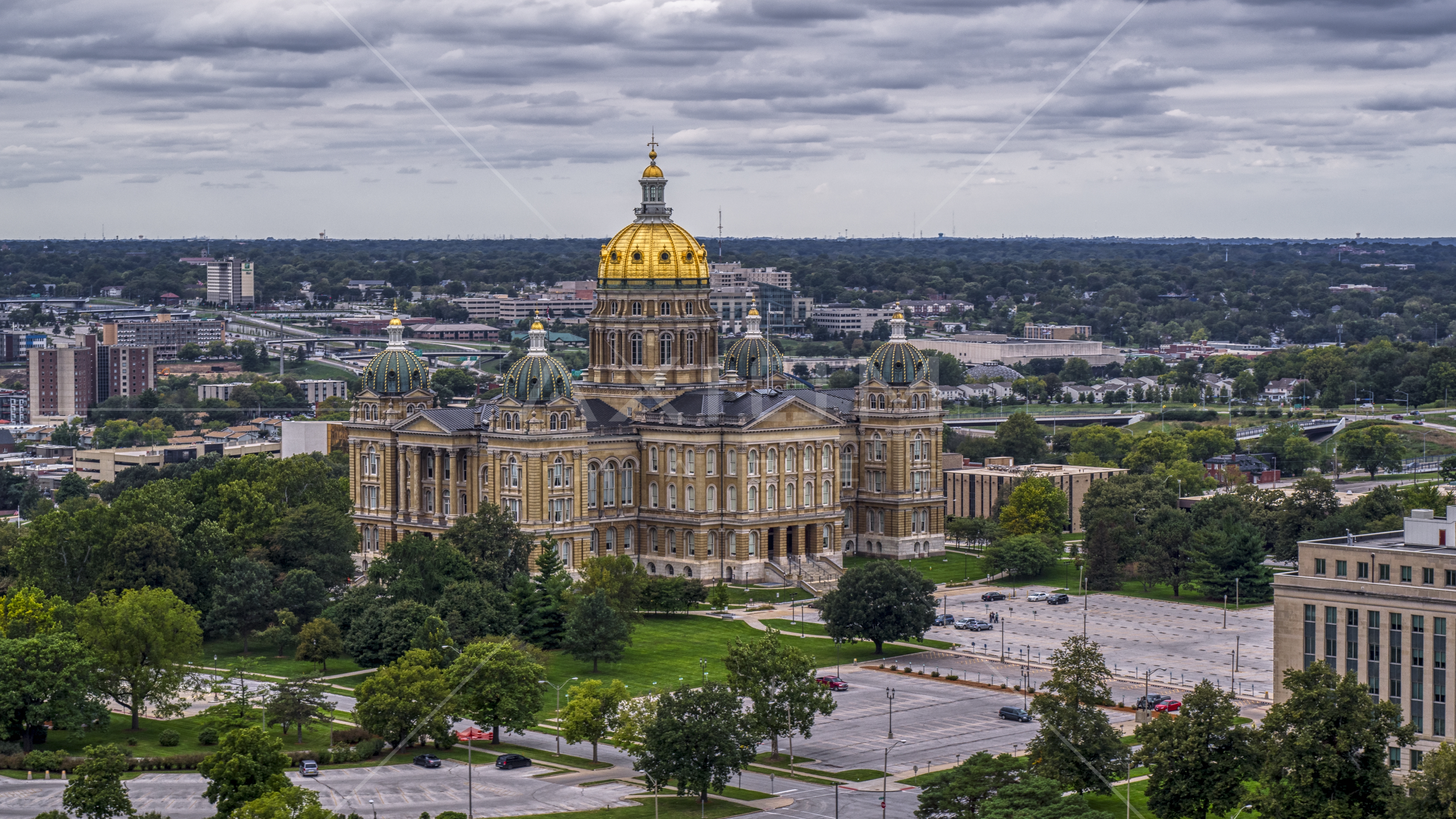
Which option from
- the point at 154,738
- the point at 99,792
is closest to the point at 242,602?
the point at 154,738

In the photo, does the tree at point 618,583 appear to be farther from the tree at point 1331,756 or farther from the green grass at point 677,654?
the tree at point 1331,756

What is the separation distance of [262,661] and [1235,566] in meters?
71.6

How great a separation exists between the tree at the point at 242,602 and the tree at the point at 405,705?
32032mm

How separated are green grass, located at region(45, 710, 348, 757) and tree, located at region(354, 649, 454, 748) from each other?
3.62 m

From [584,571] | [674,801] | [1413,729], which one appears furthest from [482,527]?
[1413,729]

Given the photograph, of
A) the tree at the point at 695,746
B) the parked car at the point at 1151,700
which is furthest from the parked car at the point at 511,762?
the parked car at the point at 1151,700

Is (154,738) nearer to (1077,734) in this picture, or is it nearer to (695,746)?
(695,746)

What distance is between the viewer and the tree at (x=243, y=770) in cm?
10875

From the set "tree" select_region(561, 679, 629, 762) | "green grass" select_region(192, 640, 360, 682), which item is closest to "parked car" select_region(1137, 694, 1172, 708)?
"tree" select_region(561, 679, 629, 762)

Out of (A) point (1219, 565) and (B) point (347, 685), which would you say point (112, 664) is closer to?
(B) point (347, 685)

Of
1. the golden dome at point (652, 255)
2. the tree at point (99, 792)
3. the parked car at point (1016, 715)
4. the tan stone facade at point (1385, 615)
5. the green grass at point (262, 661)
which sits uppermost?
the golden dome at point (652, 255)

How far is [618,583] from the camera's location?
163 meters

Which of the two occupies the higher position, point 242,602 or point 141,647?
point 141,647

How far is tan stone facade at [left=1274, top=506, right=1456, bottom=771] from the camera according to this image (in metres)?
114
